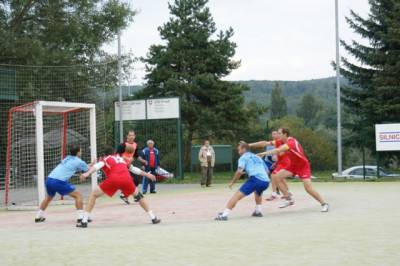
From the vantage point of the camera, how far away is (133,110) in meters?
30.0

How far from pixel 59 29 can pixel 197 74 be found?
49.2 feet

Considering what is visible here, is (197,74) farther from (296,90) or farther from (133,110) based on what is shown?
(296,90)

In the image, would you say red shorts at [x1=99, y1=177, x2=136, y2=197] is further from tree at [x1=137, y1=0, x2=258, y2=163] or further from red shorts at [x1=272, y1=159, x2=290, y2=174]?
tree at [x1=137, y1=0, x2=258, y2=163]

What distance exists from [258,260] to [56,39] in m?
28.4

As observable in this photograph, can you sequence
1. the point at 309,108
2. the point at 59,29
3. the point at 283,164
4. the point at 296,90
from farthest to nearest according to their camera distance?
the point at 296,90
the point at 309,108
the point at 59,29
the point at 283,164

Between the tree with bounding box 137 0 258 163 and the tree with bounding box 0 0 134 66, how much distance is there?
11.7m

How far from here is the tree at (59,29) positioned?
3172 cm

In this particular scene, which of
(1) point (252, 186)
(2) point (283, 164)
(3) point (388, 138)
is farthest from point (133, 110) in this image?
(1) point (252, 186)

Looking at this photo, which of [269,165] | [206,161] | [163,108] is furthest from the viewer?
[163,108]

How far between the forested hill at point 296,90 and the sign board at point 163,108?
98850mm

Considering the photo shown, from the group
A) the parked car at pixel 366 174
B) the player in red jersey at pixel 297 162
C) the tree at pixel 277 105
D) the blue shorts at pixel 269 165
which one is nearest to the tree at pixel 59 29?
the parked car at pixel 366 174

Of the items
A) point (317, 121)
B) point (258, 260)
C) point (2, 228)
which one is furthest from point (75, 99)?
point (317, 121)

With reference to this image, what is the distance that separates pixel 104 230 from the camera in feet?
35.4

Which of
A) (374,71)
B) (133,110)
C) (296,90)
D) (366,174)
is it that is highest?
(296,90)
